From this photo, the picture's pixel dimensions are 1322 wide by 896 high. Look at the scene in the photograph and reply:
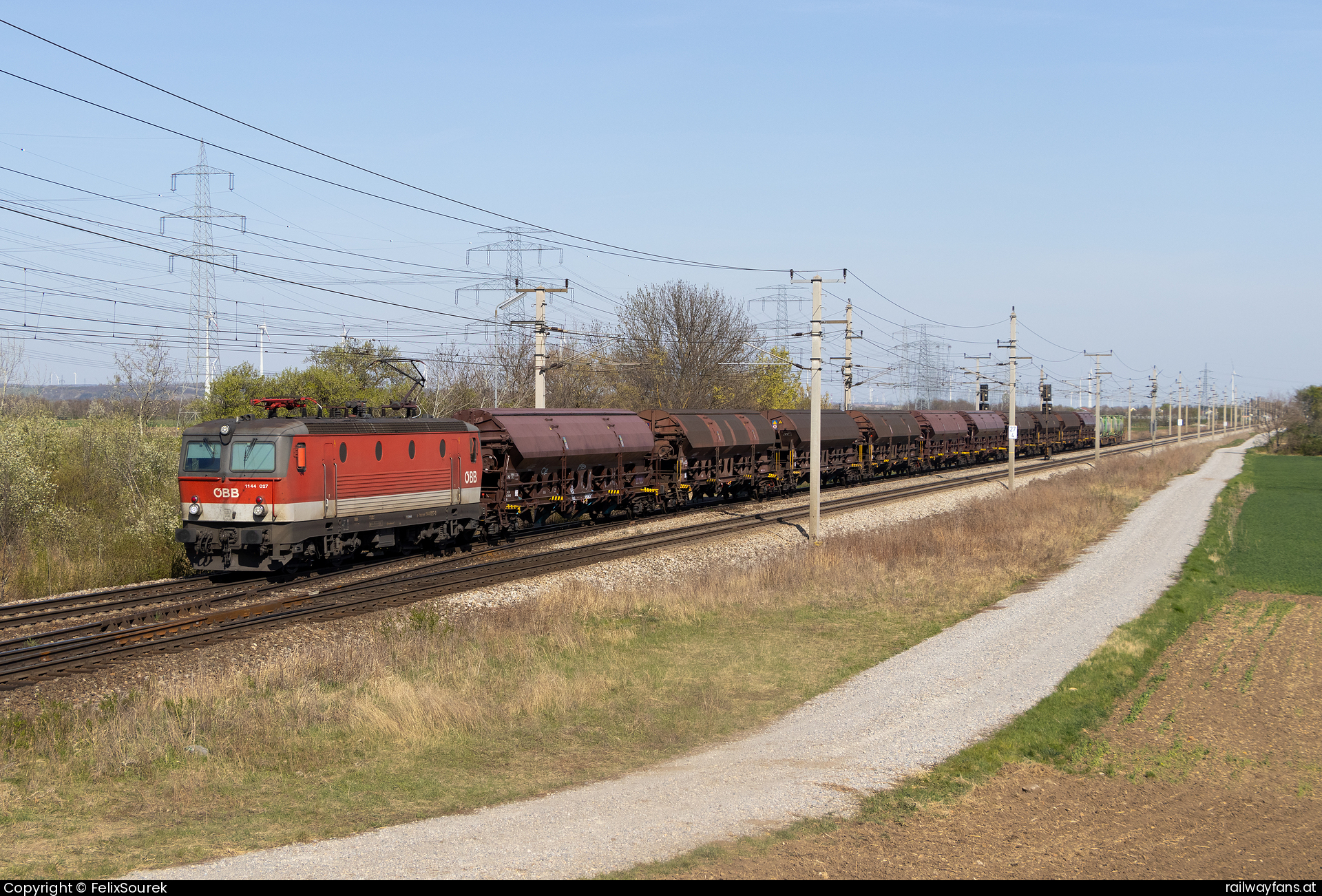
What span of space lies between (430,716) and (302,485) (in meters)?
10.6

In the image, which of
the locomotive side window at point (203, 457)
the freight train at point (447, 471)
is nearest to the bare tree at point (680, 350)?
the freight train at point (447, 471)

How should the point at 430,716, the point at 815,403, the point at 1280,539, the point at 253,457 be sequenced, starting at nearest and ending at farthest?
the point at 430,716 → the point at 253,457 → the point at 815,403 → the point at 1280,539

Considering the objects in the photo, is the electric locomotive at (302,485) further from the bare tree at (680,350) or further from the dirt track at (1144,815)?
the bare tree at (680,350)

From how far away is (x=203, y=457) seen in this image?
69.2 ft

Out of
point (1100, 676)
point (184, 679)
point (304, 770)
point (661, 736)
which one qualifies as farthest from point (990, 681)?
point (184, 679)

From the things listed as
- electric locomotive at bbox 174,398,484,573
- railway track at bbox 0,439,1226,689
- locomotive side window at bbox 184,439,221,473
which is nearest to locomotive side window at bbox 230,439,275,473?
electric locomotive at bbox 174,398,484,573

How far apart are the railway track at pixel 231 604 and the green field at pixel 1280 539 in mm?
14745

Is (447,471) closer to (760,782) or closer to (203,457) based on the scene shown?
(203,457)

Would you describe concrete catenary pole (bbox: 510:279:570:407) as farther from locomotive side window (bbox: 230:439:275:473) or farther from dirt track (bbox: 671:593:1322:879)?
dirt track (bbox: 671:593:1322:879)

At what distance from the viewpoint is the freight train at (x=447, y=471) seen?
20.5 meters

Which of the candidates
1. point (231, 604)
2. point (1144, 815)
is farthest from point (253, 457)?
point (1144, 815)

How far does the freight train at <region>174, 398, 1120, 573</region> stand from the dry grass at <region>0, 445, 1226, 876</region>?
457cm

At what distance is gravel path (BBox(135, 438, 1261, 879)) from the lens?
736cm
